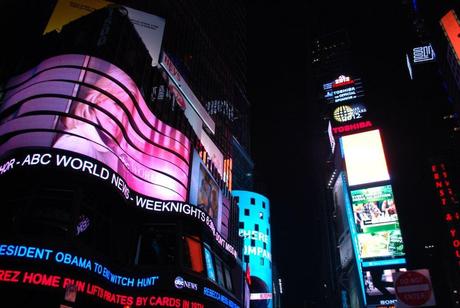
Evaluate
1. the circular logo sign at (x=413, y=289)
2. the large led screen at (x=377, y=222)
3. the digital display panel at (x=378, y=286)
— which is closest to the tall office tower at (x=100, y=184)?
the circular logo sign at (x=413, y=289)

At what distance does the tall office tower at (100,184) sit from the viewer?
56.6 feet

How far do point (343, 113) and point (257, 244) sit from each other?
116 feet

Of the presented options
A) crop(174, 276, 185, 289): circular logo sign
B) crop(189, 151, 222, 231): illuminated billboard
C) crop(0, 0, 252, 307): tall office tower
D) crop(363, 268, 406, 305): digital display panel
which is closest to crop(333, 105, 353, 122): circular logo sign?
crop(363, 268, 406, 305): digital display panel

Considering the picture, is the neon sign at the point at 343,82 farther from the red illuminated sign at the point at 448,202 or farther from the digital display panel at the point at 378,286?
the digital display panel at the point at 378,286

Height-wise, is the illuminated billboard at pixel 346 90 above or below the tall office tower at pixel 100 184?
above

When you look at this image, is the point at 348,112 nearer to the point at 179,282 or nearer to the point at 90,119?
the point at 179,282

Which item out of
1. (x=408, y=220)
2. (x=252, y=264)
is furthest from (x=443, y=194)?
(x=252, y=264)

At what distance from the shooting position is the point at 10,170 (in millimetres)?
17969

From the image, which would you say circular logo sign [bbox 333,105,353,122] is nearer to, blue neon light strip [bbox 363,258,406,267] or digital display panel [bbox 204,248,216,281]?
blue neon light strip [bbox 363,258,406,267]

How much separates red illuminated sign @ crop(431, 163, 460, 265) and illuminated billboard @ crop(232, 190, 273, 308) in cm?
3446

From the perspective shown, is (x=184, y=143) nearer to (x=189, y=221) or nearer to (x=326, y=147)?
(x=189, y=221)

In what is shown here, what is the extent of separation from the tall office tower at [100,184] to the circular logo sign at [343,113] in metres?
55.9

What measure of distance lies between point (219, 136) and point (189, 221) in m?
37.3

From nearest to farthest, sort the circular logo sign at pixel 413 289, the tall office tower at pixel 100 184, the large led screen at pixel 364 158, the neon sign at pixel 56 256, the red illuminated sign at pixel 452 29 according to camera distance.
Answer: the circular logo sign at pixel 413 289, the neon sign at pixel 56 256, the tall office tower at pixel 100 184, the red illuminated sign at pixel 452 29, the large led screen at pixel 364 158
